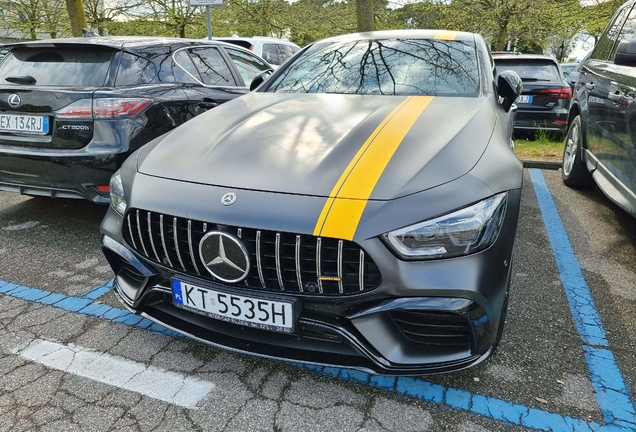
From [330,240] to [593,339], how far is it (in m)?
1.56

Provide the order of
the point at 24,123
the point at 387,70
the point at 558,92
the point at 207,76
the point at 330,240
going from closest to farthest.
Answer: the point at 330,240 → the point at 387,70 → the point at 24,123 → the point at 207,76 → the point at 558,92

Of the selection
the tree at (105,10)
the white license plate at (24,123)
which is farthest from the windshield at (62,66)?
the tree at (105,10)

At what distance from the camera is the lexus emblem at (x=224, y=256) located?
169 cm

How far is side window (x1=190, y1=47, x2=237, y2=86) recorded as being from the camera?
4.18 m

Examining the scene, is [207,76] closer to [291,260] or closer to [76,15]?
[291,260]

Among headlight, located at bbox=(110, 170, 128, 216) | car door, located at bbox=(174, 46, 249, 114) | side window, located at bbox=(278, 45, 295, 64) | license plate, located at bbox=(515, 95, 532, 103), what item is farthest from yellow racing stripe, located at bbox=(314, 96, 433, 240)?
side window, located at bbox=(278, 45, 295, 64)

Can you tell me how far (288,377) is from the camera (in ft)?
6.66

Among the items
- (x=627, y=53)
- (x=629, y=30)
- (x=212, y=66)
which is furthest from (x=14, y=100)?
(x=629, y=30)

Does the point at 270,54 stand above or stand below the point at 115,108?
above

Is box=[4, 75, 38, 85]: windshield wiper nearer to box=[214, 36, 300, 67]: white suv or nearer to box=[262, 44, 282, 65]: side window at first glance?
box=[214, 36, 300, 67]: white suv

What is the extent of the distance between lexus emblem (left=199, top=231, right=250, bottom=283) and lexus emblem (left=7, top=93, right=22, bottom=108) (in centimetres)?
238

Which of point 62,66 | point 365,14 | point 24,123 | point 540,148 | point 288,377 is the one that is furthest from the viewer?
point 365,14

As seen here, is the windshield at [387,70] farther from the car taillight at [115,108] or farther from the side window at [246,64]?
the side window at [246,64]

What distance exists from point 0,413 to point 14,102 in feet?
7.46
